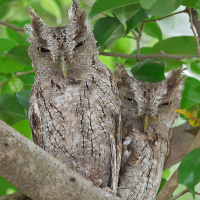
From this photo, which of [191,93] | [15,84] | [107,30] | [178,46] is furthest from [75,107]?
[191,93]

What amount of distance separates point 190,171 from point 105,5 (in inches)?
34.6

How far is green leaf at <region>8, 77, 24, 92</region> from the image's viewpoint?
2.65 m

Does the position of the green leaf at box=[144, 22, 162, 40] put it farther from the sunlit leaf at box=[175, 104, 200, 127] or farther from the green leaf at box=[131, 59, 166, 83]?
the sunlit leaf at box=[175, 104, 200, 127]

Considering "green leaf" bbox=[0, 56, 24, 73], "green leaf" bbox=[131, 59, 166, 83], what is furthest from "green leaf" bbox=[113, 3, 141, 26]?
"green leaf" bbox=[0, 56, 24, 73]

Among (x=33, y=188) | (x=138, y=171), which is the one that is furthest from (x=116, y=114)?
(x=33, y=188)

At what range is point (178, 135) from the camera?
2934mm

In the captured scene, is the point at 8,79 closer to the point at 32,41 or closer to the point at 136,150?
the point at 32,41

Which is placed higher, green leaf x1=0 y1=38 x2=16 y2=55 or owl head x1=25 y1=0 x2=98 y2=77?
owl head x1=25 y1=0 x2=98 y2=77

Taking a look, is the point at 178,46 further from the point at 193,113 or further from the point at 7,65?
the point at 7,65

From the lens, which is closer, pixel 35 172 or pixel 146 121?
pixel 35 172

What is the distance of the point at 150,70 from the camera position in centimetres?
244

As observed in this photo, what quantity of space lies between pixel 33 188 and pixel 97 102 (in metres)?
0.76

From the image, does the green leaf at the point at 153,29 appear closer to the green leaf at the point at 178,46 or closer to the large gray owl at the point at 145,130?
the green leaf at the point at 178,46

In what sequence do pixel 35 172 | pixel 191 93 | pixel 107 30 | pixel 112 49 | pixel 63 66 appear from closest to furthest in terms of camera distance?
pixel 35 172
pixel 63 66
pixel 107 30
pixel 191 93
pixel 112 49
